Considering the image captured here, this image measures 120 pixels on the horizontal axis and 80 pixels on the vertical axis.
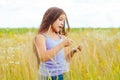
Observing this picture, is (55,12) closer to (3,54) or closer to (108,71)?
(108,71)

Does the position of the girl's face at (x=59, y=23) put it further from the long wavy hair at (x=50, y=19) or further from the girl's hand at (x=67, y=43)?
the girl's hand at (x=67, y=43)

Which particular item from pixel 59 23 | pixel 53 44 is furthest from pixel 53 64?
pixel 59 23

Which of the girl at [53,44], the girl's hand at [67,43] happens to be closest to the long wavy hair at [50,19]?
the girl at [53,44]

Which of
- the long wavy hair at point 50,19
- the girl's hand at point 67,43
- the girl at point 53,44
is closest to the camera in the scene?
the girl's hand at point 67,43

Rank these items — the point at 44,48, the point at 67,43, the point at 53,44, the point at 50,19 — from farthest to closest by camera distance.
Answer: the point at 50,19
the point at 53,44
the point at 44,48
the point at 67,43

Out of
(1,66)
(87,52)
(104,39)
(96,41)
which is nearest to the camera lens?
(87,52)

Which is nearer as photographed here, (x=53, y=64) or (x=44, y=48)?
(x=44, y=48)

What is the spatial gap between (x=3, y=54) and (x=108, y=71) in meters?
1.77

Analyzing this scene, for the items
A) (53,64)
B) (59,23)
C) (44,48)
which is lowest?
(53,64)

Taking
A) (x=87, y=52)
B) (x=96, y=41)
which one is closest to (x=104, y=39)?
(x=96, y=41)

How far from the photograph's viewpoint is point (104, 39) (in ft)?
17.7

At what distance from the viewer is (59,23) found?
3.10 meters

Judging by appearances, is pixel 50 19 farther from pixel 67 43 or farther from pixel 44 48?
pixel 67 43

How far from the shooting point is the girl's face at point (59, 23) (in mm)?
3078
